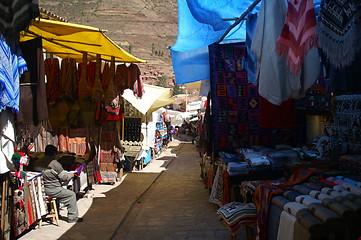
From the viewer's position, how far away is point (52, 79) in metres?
5.73

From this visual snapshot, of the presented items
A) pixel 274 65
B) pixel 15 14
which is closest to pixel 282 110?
pixel 274 65

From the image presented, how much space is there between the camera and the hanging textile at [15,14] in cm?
316

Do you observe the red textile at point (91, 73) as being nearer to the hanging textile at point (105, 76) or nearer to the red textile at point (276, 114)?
the hanging textile at point (105, 76)

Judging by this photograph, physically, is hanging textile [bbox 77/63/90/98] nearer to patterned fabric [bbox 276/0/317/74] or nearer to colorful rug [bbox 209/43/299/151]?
colorful rug [bbox 209/43/299/151]

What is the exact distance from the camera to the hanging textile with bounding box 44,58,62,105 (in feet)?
18.7

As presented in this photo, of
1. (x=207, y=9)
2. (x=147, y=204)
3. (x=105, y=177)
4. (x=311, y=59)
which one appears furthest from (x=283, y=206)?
(x=105, y=177)

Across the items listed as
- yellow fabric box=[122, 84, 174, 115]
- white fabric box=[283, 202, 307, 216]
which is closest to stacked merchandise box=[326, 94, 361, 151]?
white fabric box=[283, 202, 307, 216]

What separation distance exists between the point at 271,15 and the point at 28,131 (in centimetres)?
275

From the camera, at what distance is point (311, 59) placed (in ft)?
8.70

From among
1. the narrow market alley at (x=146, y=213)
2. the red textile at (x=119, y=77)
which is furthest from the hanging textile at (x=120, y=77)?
the narrow market alley at (x=146, y=213)

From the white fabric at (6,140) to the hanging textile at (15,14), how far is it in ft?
2.63

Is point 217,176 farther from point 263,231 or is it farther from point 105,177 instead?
point 105,177

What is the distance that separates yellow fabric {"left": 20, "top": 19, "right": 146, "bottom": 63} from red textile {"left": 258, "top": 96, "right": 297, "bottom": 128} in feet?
7.89

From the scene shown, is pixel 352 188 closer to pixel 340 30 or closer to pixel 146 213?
pixel 340 30
